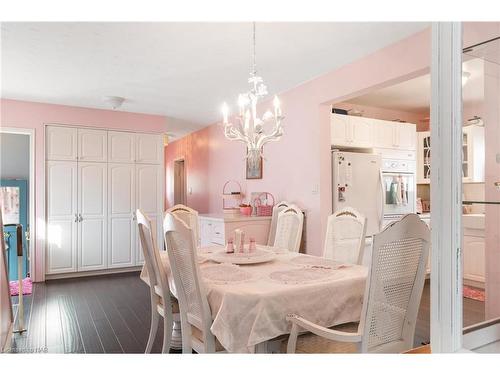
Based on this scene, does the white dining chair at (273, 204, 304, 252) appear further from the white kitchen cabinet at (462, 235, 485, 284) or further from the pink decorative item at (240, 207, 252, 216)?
the white kitchen cabinet at (462, 235, 485, 284)

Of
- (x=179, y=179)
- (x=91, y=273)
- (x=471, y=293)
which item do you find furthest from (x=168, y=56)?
A: (x=179, y=179)

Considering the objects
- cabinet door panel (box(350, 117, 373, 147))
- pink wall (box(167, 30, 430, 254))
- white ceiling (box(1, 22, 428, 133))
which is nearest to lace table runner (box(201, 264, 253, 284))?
white ceiling (box(1, 22, 428, 133))

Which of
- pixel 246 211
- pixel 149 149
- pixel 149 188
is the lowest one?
pixel 246 211

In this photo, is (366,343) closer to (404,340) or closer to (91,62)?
(404,340)

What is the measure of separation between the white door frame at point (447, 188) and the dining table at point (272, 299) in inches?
41.8

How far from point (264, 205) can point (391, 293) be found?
319 cm

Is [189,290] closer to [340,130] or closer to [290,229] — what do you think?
[290,229]

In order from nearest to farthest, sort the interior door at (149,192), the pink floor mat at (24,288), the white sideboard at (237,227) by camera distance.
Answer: the pink floor mat at (24,288)
the white sideboard at (237,227)
the interior door at (149,192)

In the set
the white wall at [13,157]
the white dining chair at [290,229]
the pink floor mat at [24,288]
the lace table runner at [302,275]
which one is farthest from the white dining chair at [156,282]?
the white wall at [13,157]

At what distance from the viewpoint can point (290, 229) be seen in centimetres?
347

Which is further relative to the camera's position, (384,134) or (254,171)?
(254,171)

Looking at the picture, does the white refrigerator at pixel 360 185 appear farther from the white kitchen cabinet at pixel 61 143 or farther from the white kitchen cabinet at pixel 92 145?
the white kitchen cabinet at pixel 61 143

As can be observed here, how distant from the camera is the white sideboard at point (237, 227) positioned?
427 centimetres

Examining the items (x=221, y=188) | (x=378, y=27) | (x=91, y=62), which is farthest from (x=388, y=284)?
(x=221, y=188)
